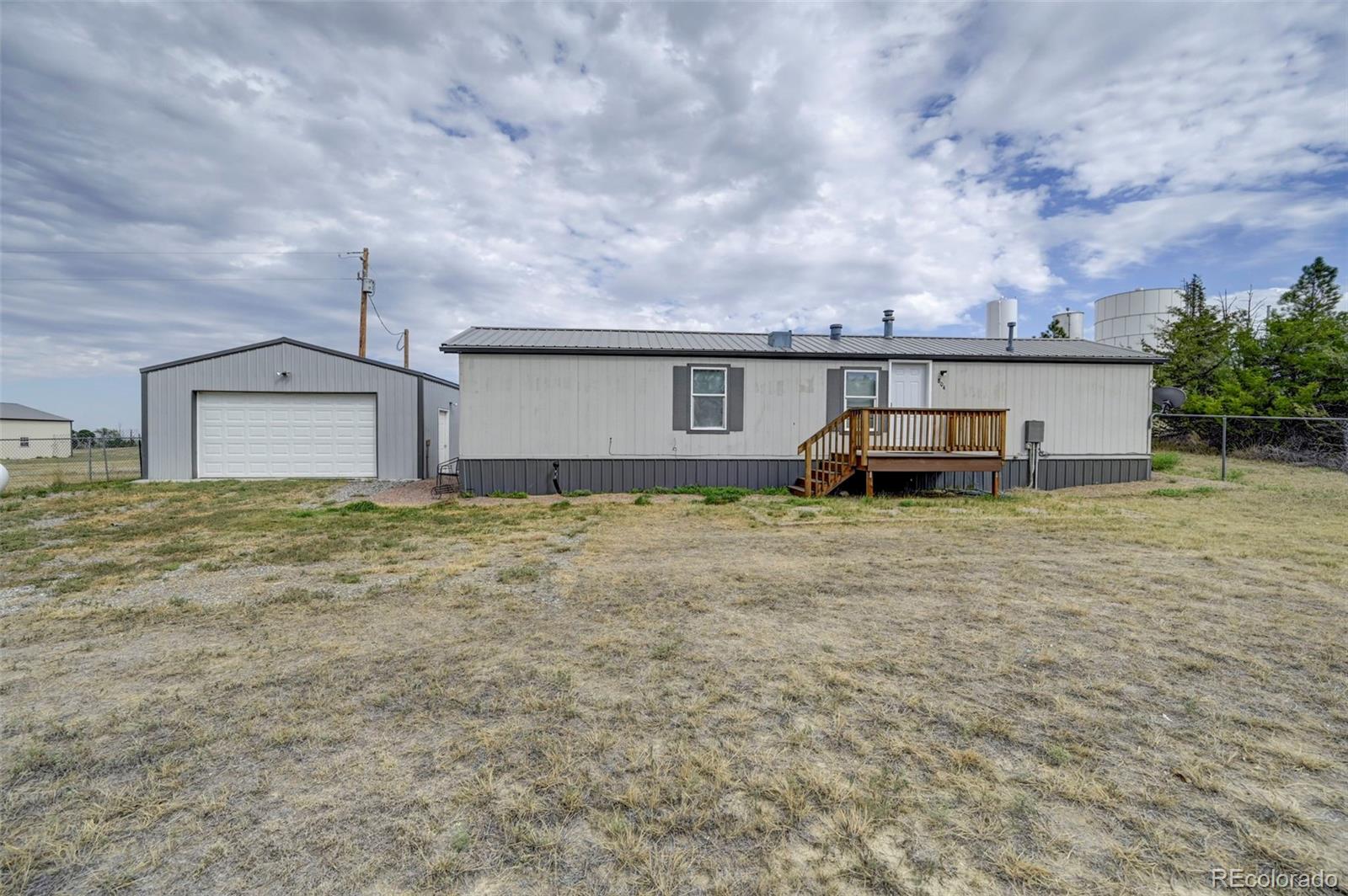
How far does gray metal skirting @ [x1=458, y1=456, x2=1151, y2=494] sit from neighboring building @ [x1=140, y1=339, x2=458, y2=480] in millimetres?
3876

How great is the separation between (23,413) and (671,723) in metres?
53.0

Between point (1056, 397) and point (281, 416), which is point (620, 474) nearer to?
point (281, 416)

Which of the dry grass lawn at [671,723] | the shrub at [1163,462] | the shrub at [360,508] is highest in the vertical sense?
the shrub at [1163,462]

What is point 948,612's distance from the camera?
3.89 metres

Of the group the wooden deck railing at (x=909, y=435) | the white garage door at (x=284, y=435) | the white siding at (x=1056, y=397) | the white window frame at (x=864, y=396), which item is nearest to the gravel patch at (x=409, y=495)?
the white garage door at (x=284, y=435)

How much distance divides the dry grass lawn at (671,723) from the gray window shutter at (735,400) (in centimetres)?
605

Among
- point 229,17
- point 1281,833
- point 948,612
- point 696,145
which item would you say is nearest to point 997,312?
point 696,145

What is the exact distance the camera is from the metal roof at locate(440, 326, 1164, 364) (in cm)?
1087

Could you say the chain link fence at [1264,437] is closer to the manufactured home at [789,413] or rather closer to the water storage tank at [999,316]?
the manufactured home at [789,413]

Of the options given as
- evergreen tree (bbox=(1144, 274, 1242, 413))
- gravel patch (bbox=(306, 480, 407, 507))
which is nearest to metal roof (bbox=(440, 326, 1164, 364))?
gravel patch (bbox=(306, 480, 407, 507))

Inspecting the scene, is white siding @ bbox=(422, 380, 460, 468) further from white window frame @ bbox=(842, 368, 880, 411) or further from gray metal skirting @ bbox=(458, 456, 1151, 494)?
white window frame @ bbox=(842, 368, 880, 411)

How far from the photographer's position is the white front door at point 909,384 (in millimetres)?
11656

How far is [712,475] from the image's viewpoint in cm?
1126

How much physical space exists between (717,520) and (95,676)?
6.06 metres
